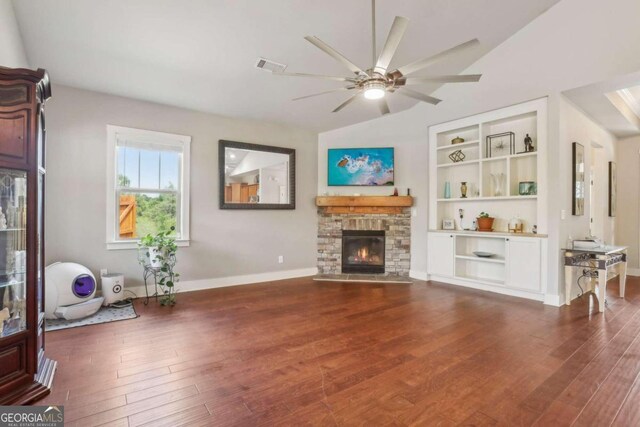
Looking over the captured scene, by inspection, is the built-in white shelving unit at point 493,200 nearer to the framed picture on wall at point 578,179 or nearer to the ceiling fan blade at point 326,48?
the framed picture on wall at point 578,179

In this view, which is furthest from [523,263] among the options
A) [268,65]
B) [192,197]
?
[192,197]

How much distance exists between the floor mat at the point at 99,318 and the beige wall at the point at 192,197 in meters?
0.60

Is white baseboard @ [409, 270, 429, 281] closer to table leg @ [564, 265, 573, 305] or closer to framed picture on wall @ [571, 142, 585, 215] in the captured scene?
table leg @ [564, 265, 573, 305]

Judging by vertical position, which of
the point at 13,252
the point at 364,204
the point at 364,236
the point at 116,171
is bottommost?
the point at 364,236

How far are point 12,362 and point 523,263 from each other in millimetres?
5270

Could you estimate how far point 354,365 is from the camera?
95.7 inches

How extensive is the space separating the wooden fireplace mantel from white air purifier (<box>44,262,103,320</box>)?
368 cm

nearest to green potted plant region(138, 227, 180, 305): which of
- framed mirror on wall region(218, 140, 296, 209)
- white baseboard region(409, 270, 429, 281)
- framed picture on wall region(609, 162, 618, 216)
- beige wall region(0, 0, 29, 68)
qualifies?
framed mirror on wall region(218, 140, 296, 209)

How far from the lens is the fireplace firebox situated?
19.5 ft

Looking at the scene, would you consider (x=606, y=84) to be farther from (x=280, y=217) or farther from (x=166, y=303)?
(x=166, y=303)

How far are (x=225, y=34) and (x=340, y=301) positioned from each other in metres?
3.36

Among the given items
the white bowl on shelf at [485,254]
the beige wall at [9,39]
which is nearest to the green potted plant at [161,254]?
the beige wall at [9,39]

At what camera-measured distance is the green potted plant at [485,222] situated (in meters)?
4.86

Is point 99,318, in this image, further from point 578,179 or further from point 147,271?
point 578,179
